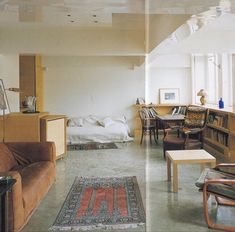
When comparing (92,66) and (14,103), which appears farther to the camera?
(92,66)

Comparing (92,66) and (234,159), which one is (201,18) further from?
(92,66)

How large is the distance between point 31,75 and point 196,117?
3982mm

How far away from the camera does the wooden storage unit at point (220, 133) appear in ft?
14.9

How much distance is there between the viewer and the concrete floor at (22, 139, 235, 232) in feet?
7.72

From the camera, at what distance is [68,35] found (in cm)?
524

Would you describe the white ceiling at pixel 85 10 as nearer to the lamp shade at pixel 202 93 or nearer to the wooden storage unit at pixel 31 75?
the wooden storage unit at pixel 31 75

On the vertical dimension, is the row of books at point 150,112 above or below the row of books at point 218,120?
above

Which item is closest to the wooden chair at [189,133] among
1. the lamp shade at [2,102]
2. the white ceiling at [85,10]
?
the white ceiling at [85,10]

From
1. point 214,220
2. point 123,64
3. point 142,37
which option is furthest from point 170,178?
point 123,64

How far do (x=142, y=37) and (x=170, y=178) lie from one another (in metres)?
2.99

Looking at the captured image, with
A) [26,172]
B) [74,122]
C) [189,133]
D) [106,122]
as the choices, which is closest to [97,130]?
[106,122]

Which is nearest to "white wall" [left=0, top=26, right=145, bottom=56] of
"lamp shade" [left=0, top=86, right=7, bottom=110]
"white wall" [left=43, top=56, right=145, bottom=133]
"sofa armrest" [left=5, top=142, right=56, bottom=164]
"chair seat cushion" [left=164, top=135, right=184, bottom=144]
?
"white wall" [left=43, top=56, right=145, bottom=133]

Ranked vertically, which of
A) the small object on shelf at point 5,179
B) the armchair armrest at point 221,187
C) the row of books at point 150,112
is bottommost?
the armchair armrest at point 221,187

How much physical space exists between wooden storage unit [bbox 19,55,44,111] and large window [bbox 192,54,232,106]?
140 inches
